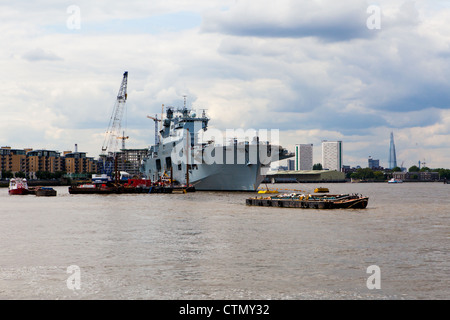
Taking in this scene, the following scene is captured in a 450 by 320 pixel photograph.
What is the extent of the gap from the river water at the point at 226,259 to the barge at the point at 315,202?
42.2ft

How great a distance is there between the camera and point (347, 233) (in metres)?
34.7

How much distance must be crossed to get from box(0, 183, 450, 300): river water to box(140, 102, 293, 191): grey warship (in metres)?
43.9

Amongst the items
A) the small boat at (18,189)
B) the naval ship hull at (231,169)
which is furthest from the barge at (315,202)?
the small boat at (18,189)

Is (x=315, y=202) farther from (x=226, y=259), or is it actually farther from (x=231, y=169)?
(x=231, y=169)

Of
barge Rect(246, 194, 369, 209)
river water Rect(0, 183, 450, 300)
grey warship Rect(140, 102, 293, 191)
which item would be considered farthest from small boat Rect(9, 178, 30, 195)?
river water Rect(0, 183, 450, 300)

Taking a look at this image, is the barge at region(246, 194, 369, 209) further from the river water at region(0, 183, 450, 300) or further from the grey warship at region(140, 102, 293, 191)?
the grey warship at region(140, 102, 293, 191)

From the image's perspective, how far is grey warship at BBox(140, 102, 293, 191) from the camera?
8725 centimetres

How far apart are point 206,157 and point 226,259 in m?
66.5

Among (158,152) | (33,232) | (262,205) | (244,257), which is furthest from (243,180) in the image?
(244,257)

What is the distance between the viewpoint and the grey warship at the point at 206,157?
87250mm

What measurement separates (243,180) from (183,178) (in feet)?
61.4

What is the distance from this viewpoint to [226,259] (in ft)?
83.1

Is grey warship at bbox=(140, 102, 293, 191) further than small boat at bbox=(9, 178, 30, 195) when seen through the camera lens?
No
